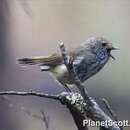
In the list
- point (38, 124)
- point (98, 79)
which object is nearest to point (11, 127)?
point (38, 124)

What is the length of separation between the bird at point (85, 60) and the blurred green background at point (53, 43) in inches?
0.8

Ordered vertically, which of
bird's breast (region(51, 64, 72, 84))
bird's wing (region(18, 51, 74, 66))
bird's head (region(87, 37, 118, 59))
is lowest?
bird's breast (region(51, 64, 72, 84))

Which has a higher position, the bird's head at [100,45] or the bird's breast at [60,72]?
the bird's head at [100,45]

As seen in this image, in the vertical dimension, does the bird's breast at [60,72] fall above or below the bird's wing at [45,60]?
below

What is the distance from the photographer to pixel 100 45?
→ 663 mm

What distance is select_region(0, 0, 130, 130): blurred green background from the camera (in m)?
0.70

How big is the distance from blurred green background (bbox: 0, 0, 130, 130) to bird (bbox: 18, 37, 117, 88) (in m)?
0.02

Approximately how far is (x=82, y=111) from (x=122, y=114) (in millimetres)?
199

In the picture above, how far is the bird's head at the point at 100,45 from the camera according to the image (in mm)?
664

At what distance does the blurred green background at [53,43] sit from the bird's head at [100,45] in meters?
0.03

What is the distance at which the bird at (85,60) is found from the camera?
0.66 meters

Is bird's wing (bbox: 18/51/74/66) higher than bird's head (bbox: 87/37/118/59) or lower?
lower

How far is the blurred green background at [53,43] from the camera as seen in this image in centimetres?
70

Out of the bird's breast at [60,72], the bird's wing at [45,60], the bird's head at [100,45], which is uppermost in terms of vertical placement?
the bird's head at [100,45]
